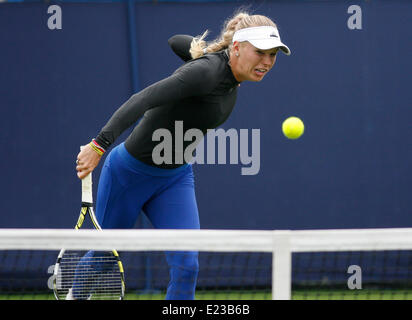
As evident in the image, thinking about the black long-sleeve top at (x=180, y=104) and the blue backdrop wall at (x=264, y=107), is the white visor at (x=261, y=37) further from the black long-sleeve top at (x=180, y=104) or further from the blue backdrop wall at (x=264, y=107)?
the blue backdrop wall at (x=264, y=107)

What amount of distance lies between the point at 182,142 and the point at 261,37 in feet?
1.96

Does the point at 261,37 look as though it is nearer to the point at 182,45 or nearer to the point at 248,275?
the point at 182,45

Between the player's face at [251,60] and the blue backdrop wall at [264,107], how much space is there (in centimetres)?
179

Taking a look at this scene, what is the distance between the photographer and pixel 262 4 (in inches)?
190

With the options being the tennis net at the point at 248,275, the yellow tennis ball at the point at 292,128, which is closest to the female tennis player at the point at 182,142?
the tennis net at the point at 248,275

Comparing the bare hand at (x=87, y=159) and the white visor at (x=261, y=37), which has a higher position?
the white visor at (x=261, y=37)

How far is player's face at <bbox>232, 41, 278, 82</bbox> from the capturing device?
10.1 feet

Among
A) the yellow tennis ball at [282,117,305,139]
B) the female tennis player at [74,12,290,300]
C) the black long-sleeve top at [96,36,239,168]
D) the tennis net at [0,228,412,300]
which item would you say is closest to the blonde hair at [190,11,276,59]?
the female tennis player at [74,12,290,300]

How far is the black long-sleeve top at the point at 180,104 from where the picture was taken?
2789mm

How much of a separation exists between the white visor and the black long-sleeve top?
147mm

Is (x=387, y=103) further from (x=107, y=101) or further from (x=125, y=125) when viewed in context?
(x=125, y=125)

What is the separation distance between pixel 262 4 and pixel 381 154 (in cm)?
136

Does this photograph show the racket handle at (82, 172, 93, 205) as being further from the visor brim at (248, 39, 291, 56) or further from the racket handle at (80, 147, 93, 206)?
the visor brim at (248, 39, 291, 56)
